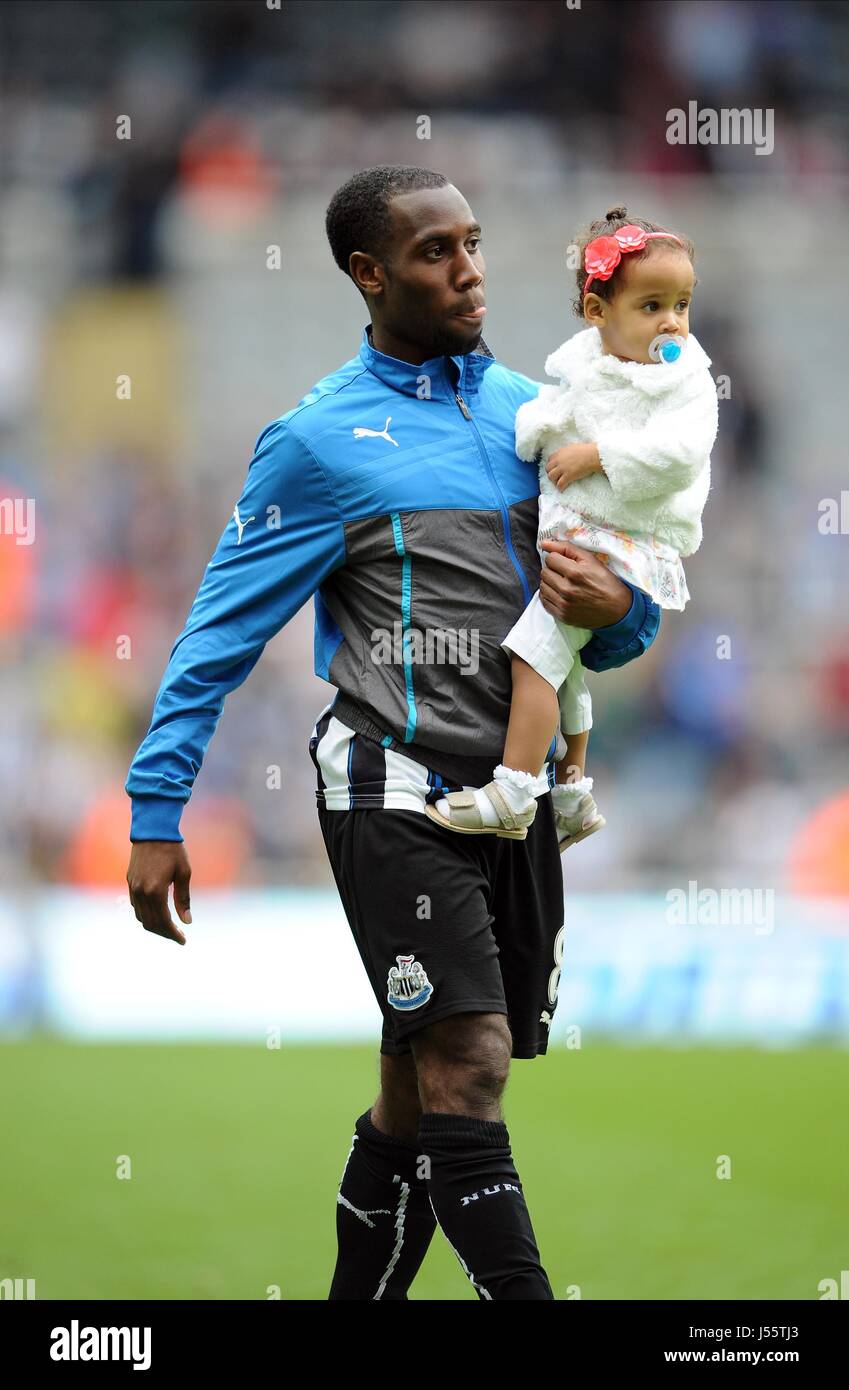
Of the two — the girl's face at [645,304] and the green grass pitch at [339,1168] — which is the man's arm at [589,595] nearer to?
the girl's face at [645,304]

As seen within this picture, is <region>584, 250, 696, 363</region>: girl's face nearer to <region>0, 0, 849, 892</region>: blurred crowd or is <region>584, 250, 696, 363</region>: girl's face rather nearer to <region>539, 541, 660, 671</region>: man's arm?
<region>539, 541, 660, 671</region>: man's arm

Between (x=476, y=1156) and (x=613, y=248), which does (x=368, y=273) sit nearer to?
(x=613, y=248)

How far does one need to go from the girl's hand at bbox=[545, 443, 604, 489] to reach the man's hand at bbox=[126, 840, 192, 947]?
101cm

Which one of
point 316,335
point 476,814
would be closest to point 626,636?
point 476,814

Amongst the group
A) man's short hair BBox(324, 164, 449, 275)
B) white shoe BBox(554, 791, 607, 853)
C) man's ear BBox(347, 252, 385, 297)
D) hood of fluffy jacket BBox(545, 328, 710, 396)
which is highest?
man's short hair BBox(324, 164, 449, 275)

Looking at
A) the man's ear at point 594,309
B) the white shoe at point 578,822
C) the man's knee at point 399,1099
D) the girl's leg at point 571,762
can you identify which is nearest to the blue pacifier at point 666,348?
the man's ear at point 594,309

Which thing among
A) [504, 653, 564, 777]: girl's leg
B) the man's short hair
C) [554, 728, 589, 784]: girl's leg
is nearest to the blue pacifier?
the man's short hair

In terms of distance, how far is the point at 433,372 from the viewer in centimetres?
365

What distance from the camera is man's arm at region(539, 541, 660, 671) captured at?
3.47m

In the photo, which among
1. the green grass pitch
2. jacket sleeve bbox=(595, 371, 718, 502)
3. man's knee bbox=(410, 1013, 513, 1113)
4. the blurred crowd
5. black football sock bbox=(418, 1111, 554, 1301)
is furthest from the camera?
the blurred crowd

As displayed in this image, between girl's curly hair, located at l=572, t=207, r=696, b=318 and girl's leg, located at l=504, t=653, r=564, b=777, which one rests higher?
girl's curly hair, located at l=572, t=207, r=696, b=318

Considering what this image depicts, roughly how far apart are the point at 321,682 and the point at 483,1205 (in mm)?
10353

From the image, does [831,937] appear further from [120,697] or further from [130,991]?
[120,697]
